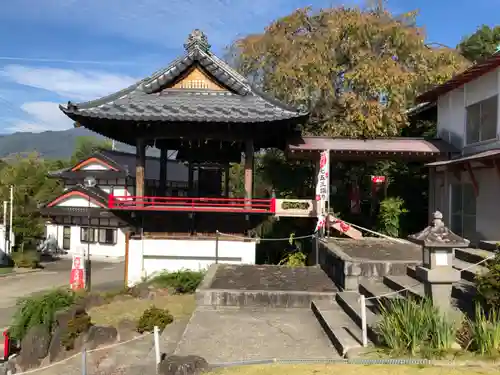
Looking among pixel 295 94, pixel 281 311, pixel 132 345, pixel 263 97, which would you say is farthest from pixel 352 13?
pixel 132 345

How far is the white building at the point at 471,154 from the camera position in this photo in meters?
14.1

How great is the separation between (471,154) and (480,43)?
813 inches

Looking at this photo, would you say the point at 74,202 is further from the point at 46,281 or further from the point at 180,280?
the point at 180,280

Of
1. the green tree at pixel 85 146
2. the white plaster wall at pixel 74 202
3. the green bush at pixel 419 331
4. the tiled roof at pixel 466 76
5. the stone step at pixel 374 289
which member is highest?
the green tree at pixel 85 146

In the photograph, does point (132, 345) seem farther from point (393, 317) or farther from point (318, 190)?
point (318, 190)

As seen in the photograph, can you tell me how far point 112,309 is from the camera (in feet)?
47.9

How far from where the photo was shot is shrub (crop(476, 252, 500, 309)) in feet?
21.5

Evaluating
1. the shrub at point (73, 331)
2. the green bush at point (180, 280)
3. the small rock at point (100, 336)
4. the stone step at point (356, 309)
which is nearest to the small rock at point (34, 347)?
the shrub at point (73, 331)

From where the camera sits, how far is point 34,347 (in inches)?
499

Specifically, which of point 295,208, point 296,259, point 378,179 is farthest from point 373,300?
point 378,179

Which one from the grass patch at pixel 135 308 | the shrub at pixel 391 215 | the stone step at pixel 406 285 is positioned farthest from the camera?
the shrub at pixel 391 215

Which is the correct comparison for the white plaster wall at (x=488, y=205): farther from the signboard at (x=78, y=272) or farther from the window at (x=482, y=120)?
the signboard at (x=78, y=272)

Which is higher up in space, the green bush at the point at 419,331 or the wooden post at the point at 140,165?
the wooden post at the point at 140,165

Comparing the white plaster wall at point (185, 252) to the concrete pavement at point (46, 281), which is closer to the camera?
the white plaster wall at point (185, 252)
